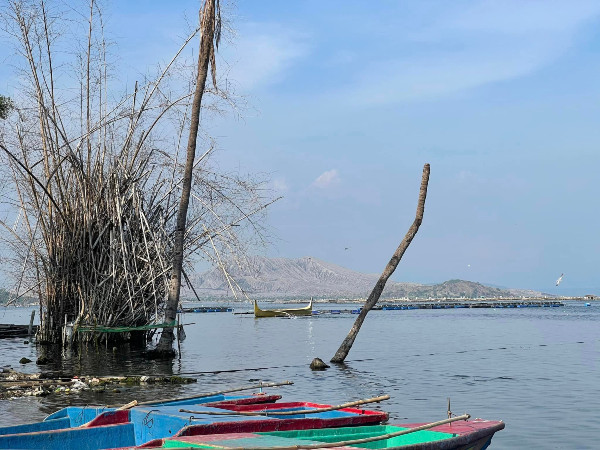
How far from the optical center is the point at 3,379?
18.0 meters

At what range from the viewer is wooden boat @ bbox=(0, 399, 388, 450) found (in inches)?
377

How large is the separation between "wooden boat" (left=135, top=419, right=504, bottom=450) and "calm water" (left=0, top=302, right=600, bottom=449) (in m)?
3.49

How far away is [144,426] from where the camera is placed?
10344 millimetres

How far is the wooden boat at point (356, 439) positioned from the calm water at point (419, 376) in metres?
3.49

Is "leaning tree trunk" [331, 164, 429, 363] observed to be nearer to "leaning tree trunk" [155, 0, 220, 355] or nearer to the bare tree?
"leaning tree trunk" [155, 0, 220, 355]

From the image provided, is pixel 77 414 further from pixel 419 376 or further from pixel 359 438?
pixel 419 376

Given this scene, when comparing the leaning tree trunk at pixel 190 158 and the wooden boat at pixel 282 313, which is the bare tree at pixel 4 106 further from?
the wooden boat at pixel 282 313

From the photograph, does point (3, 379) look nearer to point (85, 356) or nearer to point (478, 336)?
point (85, 356)

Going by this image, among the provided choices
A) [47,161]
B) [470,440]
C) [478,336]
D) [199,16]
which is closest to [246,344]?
[478,336]

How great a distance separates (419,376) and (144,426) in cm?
1538

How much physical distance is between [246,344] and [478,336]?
14.6 metres

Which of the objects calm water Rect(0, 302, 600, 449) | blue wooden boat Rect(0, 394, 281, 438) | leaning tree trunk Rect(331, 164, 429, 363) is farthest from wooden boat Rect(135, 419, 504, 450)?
leaning tree trunk Rect(331, 164, 429, 363)

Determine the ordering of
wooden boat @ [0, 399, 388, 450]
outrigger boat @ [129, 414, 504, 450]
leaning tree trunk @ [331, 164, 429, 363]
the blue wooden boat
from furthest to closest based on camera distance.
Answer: leaning tree trunk @ [331, 164, 429, 363], the blue wooden boat, wooden boat @ [0, 399, 388, 450], outrigger boat @ [129, 414, 504, 450]

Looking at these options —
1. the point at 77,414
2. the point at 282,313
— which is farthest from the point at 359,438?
the point at 282,313
